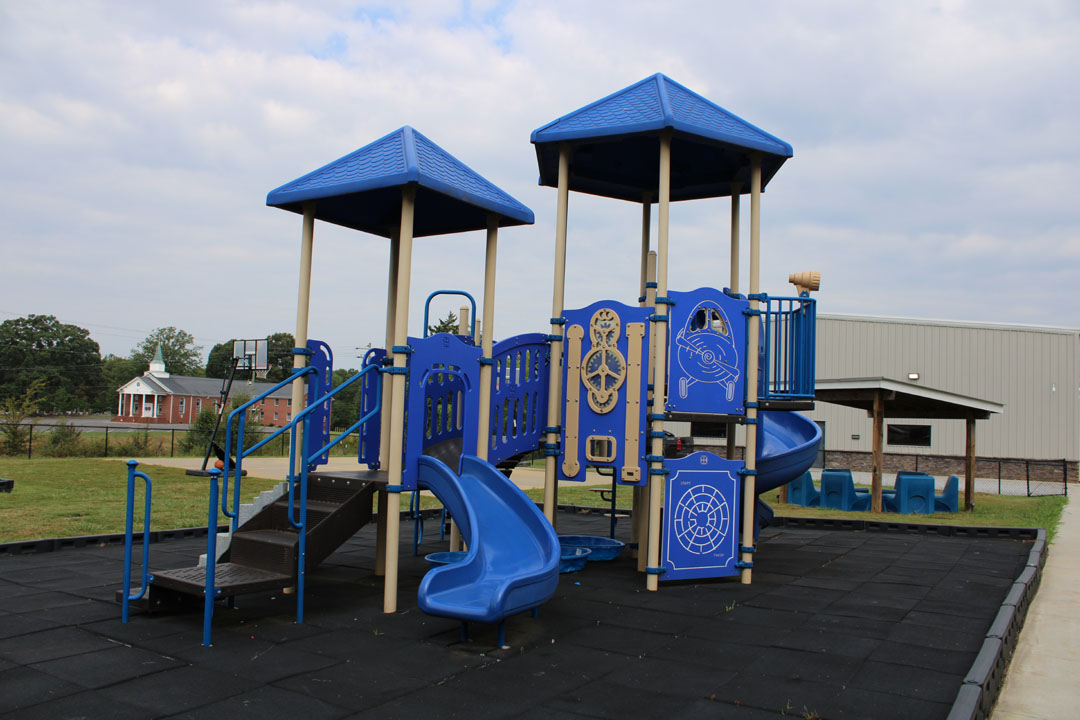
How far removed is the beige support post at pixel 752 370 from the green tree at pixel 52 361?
8129cm

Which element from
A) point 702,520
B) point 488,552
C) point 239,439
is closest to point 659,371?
point 702,520

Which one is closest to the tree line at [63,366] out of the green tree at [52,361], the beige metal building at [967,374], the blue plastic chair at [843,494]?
the green tree at [52,361]

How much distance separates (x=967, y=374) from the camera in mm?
29500

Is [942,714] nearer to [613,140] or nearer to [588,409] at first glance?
[588,409]

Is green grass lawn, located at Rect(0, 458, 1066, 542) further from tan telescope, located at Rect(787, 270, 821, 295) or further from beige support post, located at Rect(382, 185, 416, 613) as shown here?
tan telescope, located at Rect(787, 270, 821, 295)

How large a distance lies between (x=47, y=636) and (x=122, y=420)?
80457 mm

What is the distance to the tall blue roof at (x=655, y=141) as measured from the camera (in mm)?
7527

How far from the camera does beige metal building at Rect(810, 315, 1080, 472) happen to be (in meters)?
28.4

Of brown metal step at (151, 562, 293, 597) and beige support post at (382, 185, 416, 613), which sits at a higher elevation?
beige support post at (382, 185, 416, 613)

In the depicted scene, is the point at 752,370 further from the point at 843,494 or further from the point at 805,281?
the point at 843,494

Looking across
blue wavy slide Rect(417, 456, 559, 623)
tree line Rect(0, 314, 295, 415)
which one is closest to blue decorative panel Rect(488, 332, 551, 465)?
blue wavy slide Rect(417, 456, 559, 623)

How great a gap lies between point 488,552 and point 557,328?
2.75 metres

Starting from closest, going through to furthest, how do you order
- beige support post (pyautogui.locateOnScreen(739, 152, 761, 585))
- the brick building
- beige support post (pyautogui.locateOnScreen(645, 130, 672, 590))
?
beige support post (pyautogui.locateOnScreen(645, 130, 672, 590)) < beige support post (pyautogui.locateOnScreen(739, 152, 761, 585)) < the brick building

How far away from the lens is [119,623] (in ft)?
17.7
